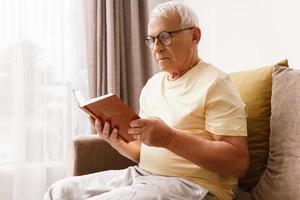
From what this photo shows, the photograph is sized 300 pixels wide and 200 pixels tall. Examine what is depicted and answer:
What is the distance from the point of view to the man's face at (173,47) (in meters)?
1.32

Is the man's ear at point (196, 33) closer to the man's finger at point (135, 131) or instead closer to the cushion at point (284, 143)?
the cushion at point (284, 143)

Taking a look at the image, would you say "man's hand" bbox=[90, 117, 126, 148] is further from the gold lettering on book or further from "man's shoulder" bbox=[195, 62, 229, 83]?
"man's shoulder" bbox=[195, 62, 229, 83]

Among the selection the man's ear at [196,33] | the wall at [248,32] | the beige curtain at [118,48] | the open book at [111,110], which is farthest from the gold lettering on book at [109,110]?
the beige curtain at [118,48]

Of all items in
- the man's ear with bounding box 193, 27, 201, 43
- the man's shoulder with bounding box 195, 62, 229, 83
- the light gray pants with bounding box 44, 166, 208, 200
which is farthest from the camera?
the man's ear with bounding box 193, 27, 201, 43

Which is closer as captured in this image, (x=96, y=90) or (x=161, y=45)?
(x=161, y=45)

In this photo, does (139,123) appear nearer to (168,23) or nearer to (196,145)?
(196,145)

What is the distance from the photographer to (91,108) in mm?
1158

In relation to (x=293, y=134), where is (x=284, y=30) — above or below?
above

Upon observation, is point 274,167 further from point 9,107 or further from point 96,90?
point 9,107

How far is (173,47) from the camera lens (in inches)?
52.5

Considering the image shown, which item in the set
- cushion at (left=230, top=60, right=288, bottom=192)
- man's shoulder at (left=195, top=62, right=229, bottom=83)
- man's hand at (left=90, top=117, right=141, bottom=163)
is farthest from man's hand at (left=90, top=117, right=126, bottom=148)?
cushion at (left=230, top=60, right=288, bottom=192)

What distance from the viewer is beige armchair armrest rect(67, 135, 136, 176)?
1.59 meters

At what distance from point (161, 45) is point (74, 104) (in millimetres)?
1215

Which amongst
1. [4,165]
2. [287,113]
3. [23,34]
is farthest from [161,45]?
[4,165]
